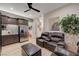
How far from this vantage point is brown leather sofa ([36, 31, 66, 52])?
251cm

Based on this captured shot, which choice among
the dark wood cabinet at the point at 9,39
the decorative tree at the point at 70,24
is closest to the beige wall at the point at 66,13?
the decorative tree at the point at 70,24

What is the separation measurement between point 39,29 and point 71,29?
807 millimetres

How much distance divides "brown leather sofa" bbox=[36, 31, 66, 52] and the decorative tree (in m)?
0.19

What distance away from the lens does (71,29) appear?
2.45 m

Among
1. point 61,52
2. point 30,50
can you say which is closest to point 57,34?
point 61,52

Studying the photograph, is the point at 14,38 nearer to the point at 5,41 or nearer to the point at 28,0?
the point at 5,41

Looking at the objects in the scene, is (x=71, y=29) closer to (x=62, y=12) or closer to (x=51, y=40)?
(x=62, y=12)

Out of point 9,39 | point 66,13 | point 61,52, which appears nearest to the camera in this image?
point 61,52

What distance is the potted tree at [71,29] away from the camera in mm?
2402

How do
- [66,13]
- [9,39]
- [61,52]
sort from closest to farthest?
[61,52], [66,13], [9,39]

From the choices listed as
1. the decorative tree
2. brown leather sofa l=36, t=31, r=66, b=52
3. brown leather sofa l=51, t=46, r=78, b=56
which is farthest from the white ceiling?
brown leather sofa l=51, t=46, r=78, b=56

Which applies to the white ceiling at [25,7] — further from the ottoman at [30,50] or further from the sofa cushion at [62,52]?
the sofa cushion at [62,52]

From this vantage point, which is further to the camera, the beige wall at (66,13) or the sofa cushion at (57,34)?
the sofa cushion at (57,34)

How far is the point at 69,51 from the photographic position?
7.93 ft
